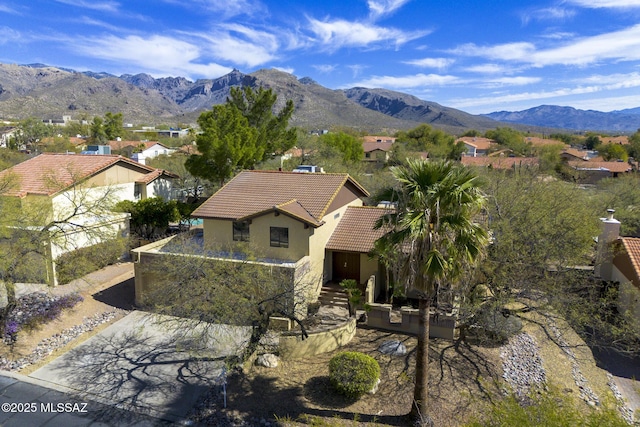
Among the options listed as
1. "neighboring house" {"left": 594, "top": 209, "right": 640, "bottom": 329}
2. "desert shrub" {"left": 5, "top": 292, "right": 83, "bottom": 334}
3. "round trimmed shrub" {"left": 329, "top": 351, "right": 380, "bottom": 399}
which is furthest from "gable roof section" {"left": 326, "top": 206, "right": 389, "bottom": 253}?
"desert shrub" {"left": 5, "top": 292, "right": 83, "bottom": 334}

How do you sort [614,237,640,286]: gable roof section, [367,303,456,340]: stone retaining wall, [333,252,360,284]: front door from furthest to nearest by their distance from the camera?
[333,252,360,284]: front door < [614,237,640,286]: gable roof section < [367,303,456,340]: stone retaining wall

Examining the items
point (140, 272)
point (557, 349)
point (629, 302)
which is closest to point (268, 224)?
point (140, 272)

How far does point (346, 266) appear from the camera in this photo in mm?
24594

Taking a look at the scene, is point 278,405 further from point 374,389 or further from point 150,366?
point 150,366

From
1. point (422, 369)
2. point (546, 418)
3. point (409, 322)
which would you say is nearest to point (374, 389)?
point (422, 369)

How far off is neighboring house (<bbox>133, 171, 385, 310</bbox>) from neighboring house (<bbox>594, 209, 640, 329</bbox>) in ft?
39.2

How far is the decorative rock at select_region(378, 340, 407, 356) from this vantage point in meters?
17.6

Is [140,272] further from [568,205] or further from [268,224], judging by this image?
[568,205]

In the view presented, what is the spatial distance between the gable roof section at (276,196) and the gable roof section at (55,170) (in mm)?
8552

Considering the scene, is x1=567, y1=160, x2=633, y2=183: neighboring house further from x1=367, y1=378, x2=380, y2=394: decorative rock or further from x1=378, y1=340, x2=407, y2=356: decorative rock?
x1=367, y1=378, x2=380, y2=394: decorative rock

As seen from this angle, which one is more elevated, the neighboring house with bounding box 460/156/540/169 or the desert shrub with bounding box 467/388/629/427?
the neighboring house with bounding box 460/156/540/169

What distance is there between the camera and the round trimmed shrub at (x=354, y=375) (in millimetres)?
14500

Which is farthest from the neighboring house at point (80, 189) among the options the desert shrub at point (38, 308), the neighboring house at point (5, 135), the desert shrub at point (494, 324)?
the neighboring house at point (5, 135)

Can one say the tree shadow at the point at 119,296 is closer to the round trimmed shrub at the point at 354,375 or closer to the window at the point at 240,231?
the window at the point at 240,231
